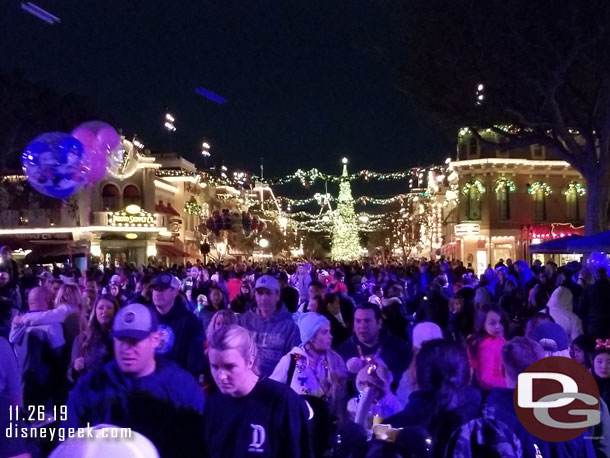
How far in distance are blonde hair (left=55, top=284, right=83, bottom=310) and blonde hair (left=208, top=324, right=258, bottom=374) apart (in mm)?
4074

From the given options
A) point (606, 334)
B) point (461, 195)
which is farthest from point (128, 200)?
point (606, 334)

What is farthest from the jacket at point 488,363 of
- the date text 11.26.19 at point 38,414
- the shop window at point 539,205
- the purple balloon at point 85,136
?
the shop window at point 539,205

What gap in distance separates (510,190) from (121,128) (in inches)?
874

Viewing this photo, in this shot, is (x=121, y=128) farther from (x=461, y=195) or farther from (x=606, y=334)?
(x=606, y=334)

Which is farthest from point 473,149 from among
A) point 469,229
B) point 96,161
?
point 96,161

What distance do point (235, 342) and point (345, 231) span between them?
90892 millimetres

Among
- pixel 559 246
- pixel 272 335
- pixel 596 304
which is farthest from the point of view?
pixel 559 246

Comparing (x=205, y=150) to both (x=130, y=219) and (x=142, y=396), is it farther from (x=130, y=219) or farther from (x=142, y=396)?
(x=142, y=396)

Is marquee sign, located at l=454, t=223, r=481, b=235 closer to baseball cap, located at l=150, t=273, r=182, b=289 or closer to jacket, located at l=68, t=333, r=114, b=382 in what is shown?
baseball cap, located at l=150, t=273, r=182, b=289

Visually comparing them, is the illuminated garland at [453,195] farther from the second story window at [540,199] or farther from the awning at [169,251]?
the awning at [169,251]

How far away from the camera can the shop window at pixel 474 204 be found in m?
45.2

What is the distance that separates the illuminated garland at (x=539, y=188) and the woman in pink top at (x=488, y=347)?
39.4 metres

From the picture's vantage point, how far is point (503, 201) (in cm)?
4484

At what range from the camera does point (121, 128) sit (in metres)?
41.8
